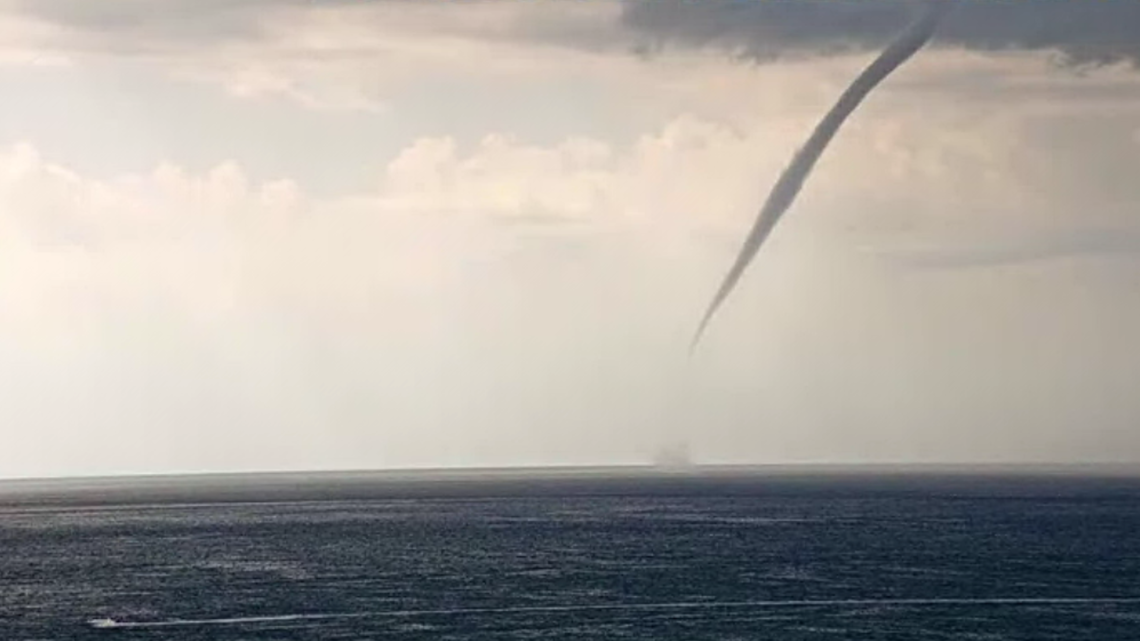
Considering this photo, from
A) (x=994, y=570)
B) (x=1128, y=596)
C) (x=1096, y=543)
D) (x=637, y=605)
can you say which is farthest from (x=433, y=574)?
(x=1096, y=543)

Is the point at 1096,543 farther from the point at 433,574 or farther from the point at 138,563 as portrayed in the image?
the point at 138,563

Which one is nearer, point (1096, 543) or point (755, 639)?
point (755, 639)

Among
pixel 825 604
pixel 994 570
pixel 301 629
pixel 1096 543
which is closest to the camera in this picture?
pixel 301 629

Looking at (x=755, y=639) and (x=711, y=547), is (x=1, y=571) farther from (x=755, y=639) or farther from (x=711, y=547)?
(x=755, y=639)

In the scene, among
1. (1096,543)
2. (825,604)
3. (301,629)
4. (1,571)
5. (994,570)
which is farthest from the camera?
(1096,543)

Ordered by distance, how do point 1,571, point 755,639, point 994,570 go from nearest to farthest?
point 755,639 < point 994,570 < point 1,571

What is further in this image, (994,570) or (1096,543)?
(1096,543)

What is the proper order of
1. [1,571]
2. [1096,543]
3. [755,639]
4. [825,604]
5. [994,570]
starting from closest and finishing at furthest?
[755,639]
[825,604]
[994,570]
[1,571]
[1096,543]

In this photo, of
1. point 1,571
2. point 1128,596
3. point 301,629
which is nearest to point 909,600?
point 1128,596

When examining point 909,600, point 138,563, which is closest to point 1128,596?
point 909,600
